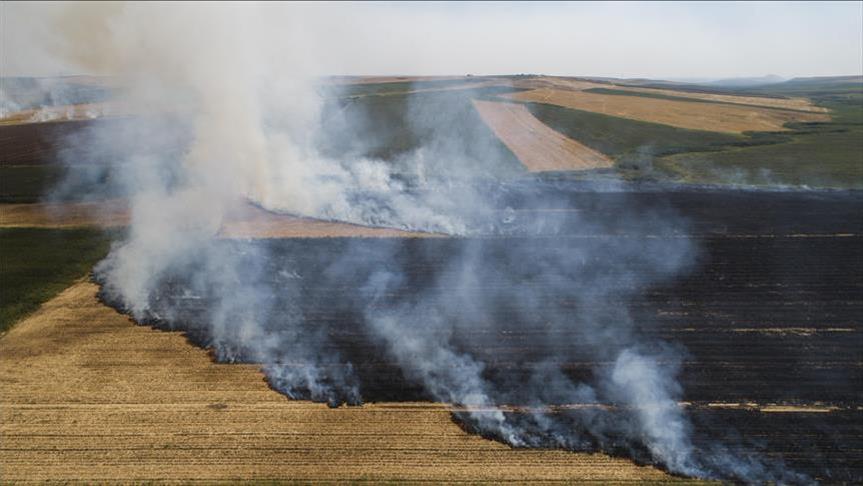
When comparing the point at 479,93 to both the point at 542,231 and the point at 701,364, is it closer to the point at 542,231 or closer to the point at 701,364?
the point at 542,231

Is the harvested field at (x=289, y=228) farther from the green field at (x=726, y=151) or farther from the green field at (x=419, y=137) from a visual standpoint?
the green field at (x=726, y=151)

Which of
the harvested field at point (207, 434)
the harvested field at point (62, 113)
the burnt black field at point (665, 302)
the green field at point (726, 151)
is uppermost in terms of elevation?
the harvested field at point (62, 113)

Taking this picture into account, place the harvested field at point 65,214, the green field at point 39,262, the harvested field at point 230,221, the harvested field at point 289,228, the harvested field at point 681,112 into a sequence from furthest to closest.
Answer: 1. the harvested field at point 681,112
2. the harvested field at point 65,214
3. the harvested field at point 230,221
4. the harvested field at point 289,228
5. the green field at point 39,262

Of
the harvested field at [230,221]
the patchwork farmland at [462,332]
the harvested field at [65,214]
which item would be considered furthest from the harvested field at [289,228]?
the harvested field at [65,214]

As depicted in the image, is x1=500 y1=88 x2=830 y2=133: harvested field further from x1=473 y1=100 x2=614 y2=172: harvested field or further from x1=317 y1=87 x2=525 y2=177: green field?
x1=317 y1=87 x2=525 y2=177: green field

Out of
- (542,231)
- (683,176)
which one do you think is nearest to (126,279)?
(542,231)

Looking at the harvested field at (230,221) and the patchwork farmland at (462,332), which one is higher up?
the harvested field at (230,221)
